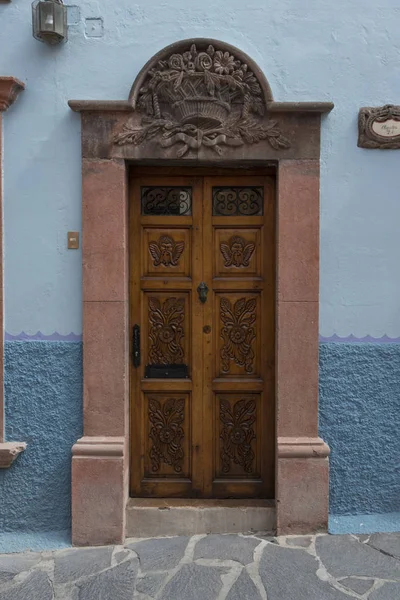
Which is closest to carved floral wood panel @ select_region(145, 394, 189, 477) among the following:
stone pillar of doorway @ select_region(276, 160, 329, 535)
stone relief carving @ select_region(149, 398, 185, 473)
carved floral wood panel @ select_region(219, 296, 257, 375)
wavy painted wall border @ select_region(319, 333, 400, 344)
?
stone relief carving @ select_region(149, 398, 185, 473)

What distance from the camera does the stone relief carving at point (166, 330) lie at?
4230 millimetres

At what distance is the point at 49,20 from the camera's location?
385cm

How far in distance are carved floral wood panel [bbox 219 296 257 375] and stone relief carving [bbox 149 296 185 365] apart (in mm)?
312

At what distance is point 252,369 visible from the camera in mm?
4254

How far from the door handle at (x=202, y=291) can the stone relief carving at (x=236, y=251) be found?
0.72ft

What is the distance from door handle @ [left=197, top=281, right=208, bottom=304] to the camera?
4.19 meters

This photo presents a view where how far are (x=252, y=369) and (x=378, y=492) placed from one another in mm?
1255

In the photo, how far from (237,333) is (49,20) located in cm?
252

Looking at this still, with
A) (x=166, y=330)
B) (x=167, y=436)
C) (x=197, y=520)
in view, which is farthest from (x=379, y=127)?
(x=197, y=520)

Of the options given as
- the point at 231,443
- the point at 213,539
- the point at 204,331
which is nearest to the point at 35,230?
the point at 204,331

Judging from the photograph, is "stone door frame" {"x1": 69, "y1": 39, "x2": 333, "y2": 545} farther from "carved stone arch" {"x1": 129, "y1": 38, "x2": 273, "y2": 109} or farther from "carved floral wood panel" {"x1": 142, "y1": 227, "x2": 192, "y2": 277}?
"carved floral wood panel" {"x1": 142, "y1": 227, "x2": 192, "y2": 277}

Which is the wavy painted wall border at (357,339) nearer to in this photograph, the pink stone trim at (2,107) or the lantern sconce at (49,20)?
the pink stone trim at (2,107)

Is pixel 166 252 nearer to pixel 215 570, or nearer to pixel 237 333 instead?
pixel 237 333

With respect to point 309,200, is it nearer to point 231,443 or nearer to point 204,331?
point 204,331
